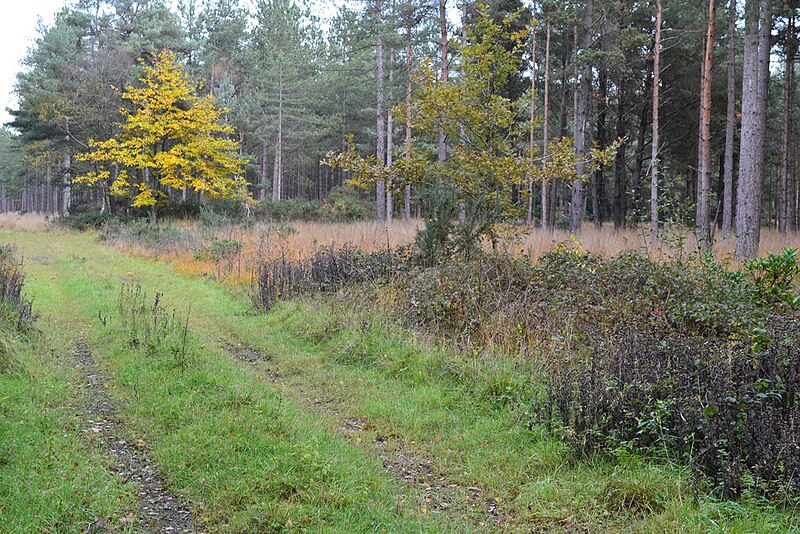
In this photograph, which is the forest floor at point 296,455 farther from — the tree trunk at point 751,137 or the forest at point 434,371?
the tree trunk at point 751,137

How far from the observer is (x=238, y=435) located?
180 inches

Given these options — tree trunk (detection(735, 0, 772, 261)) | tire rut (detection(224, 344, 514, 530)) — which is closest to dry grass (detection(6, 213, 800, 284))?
tree trunk (detection(735, 0, 772, 261))

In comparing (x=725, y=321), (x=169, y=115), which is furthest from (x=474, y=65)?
(x=169, y=115)

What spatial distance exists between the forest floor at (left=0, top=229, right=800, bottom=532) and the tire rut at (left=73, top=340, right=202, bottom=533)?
16mm

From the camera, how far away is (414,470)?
14.4ft

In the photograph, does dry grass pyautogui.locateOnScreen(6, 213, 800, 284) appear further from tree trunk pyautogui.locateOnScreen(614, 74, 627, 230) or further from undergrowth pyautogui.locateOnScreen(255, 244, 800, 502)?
tree trunk pyautogui.locateOnScreen(614, 74, 627, 230)

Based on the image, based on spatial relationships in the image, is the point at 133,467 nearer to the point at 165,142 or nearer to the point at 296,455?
the point at 296,455

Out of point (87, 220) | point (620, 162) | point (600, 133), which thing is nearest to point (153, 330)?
point (87, 220)

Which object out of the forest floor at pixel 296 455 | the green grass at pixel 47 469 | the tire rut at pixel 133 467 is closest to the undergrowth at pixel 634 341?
the forest floor at pixel 296 455

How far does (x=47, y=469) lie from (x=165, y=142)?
27453 millimetres

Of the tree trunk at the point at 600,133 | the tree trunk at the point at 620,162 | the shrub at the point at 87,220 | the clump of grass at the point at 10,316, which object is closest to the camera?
the clump of grass at the point at 10,316

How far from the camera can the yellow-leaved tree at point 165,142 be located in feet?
86.8

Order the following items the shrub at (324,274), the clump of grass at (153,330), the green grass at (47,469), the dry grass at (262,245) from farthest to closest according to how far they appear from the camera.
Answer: the dry grass at (262,245)
the shrub at (324,274)
the clump of grass at (153,330)
the green grass at (47,469)

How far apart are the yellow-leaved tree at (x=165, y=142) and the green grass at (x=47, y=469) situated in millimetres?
22109
